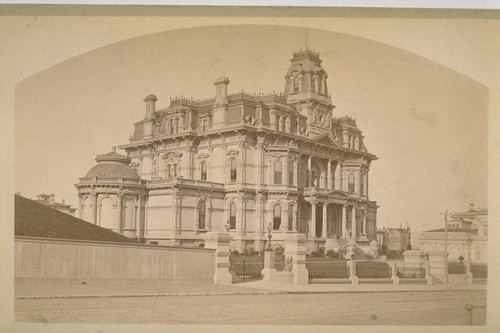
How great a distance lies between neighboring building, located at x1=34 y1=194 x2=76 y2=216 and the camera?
17.3 m

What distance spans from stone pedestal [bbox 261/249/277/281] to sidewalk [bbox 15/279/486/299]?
0.36 m

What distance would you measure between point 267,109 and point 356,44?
331 cm

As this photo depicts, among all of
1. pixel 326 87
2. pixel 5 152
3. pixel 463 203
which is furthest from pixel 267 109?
pixel 5 152

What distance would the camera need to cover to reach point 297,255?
19.9 m

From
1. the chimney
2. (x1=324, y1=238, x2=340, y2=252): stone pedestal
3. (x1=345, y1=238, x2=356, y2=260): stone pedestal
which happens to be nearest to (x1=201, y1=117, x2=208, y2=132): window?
the chimney

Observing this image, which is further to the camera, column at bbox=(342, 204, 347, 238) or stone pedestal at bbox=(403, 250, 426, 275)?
column at bbox=(342, 204, 347, 238)

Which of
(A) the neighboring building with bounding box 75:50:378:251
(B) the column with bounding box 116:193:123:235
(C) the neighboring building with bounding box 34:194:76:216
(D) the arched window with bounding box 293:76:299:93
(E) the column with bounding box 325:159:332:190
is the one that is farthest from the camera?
(E) the column with bounding box 325:159:332:190

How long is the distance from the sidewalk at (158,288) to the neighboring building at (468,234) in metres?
0.84

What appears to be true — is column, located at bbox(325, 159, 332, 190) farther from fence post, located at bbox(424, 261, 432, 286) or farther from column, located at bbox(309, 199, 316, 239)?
fence post, located at bbox(424, 261, 432, 286)

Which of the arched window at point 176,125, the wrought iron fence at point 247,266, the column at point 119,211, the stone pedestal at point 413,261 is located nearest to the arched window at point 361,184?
the stone pedestal at point 413,261

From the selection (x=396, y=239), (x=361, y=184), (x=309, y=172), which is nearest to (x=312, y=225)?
(x=309, y=172)

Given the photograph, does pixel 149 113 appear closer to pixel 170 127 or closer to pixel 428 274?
pixel 170 127

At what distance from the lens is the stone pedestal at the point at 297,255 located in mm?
19922

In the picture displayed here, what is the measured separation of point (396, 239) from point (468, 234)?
2.48m
